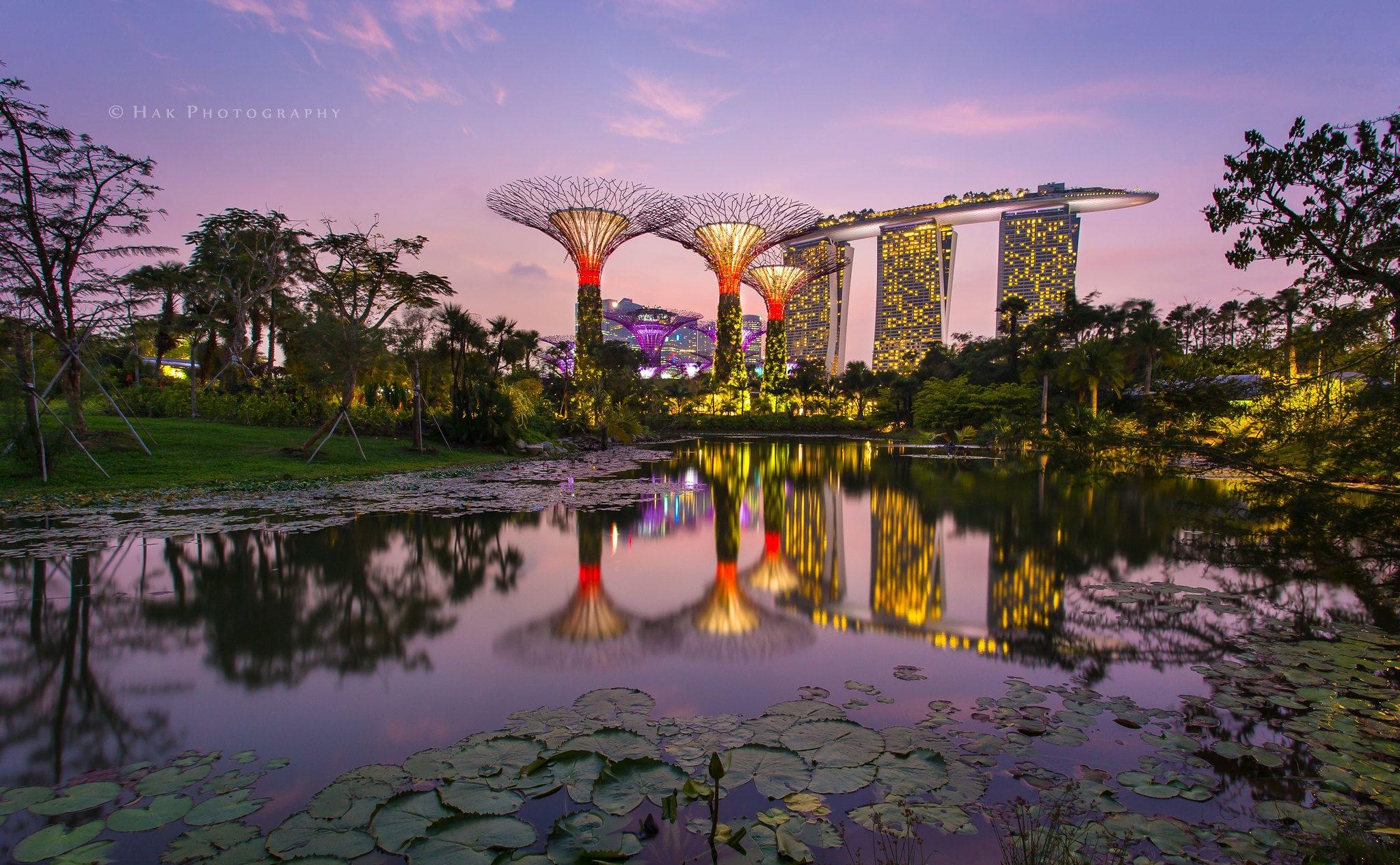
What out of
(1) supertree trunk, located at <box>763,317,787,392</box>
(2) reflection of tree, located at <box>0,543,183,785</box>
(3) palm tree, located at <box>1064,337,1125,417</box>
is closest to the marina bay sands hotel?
(1) supertree trunk, located at <box>763,317,787,392</box>

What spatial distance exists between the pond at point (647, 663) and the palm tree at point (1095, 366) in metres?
28.7

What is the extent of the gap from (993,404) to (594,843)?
46.3m

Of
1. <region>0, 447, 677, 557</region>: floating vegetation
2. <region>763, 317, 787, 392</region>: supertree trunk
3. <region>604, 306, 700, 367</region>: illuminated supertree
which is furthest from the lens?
<region>604, 306, 700, 367</region>: illuminated supertree

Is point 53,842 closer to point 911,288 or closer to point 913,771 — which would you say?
point 913,771

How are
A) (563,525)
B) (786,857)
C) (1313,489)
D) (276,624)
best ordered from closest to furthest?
(786,857), (1313,489), (276,624), (563,525)

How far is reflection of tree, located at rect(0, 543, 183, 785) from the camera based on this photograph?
362cm

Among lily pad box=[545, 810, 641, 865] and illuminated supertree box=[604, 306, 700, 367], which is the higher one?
illuminated supertree box=[604, 306, 700, 367]

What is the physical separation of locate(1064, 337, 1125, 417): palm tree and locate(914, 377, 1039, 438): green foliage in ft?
17.4

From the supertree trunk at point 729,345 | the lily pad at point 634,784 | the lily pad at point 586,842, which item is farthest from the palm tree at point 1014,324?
the lily pad at point 586,842

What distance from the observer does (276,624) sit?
5809 mm

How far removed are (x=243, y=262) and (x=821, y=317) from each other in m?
155

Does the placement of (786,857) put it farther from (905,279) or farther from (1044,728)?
(905,279)

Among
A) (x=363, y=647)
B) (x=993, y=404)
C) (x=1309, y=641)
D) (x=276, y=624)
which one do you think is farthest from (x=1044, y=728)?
(x=993, y=404)

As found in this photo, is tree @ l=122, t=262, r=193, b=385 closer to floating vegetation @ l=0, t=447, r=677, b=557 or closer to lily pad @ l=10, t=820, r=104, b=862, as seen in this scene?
floating vegetation @ l=0, t=447, r=677, b=557
